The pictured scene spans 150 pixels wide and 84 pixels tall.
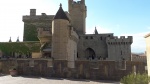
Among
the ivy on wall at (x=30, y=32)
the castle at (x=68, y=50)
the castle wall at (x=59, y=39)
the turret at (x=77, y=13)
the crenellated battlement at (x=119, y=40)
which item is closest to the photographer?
the castle at (x=68, y=50)

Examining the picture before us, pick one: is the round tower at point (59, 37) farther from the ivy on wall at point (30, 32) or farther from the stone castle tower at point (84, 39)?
the ivy on wall at point (30, 32)

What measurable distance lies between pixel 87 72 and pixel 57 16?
12.0 metres

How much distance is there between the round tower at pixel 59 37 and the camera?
29.2m

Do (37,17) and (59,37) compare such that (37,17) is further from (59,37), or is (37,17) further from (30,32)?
(59,37)

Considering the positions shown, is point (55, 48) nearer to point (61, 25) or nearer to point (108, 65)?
point (61, 25)

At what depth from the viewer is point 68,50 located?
107 feet

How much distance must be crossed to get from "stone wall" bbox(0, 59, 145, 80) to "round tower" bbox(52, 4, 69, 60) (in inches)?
274

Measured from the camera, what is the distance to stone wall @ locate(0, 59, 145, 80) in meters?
20.2

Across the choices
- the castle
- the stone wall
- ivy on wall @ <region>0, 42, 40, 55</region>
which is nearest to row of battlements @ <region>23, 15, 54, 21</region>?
the castle

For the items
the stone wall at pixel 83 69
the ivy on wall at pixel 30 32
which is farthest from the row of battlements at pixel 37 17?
the stone wall at pixel 83 69

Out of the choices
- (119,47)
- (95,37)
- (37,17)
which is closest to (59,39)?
(37,17)

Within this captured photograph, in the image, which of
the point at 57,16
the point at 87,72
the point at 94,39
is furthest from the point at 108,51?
the point at 87,72

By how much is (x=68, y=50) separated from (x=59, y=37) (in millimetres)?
3776

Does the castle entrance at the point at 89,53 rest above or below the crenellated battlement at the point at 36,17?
below
